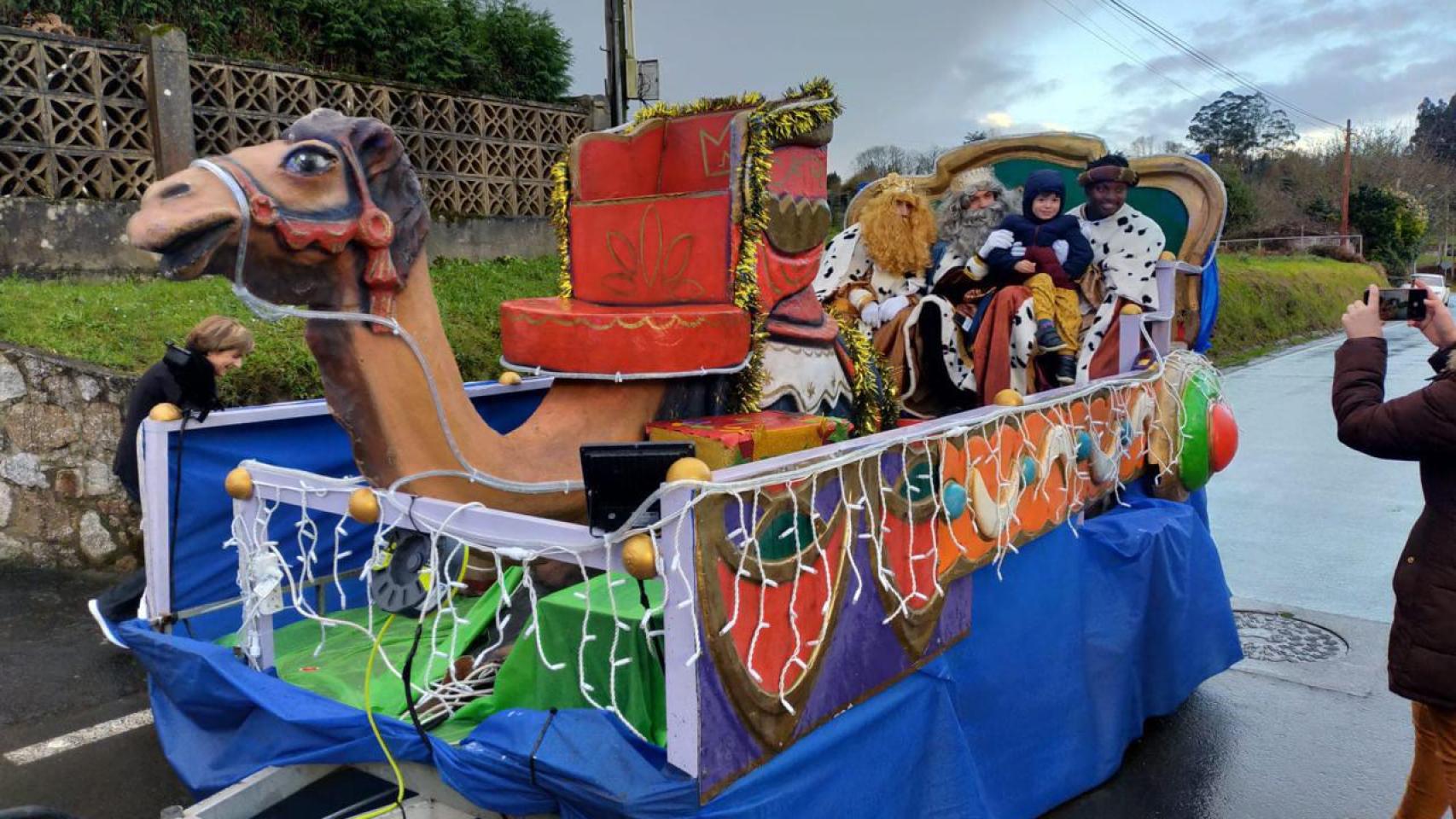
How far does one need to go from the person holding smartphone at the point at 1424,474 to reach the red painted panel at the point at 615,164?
2.53m

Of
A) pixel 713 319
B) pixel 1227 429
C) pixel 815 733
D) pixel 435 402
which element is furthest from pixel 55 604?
pixel 1227 429

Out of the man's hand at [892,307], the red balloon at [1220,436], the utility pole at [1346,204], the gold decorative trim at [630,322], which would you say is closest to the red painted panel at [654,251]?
the gold decorative trim at [630,322]

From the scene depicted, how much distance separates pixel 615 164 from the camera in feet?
13.4

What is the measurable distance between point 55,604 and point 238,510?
3220mm

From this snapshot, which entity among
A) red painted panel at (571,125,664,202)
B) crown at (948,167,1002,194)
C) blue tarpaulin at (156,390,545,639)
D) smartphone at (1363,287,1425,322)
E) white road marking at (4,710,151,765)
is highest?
crown at (948,167,1002,194)

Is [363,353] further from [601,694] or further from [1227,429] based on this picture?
[1227,429]

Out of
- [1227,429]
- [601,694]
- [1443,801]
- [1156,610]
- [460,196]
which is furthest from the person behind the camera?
[460,196]

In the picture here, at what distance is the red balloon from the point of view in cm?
488

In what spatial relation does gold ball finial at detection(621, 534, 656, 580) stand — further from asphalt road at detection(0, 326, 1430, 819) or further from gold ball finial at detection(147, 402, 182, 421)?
asphalt road at detection(0, 326, 1430, 819)

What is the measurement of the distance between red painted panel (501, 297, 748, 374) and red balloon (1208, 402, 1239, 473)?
2694mm

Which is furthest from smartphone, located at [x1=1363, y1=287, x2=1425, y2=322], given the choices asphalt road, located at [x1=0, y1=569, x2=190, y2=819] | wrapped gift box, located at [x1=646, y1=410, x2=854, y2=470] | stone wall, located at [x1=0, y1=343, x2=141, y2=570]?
stone wall, located at [x1=0, y1=343, x2=141, y2=570]

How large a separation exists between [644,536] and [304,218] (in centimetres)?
121

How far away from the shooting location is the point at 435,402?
279 centimetres

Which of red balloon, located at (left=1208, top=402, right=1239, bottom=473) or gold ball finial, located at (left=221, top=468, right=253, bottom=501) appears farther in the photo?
red balloon, located at (left=1208, top=402, right=1239, bottom=473)
